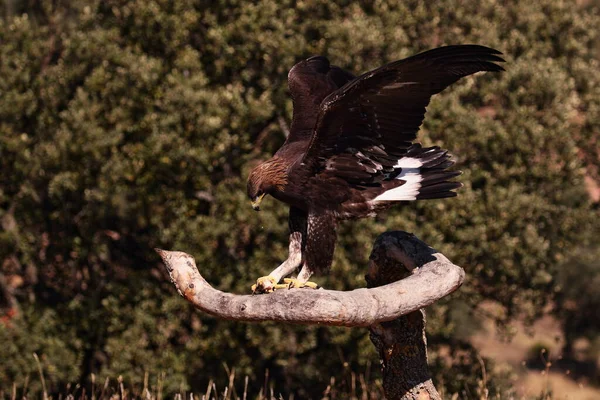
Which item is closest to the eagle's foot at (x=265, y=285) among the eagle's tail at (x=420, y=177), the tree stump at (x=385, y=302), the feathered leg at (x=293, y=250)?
the feathered leg at (x=293, y=250)

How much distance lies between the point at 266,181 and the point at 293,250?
1.85ft

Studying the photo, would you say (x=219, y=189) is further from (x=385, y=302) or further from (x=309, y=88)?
(x=385, y=302)

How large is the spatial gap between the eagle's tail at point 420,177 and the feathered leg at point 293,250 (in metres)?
0.59

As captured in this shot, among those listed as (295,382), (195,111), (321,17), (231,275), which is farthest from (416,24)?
(295,382)

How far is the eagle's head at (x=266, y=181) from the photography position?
18.7ft

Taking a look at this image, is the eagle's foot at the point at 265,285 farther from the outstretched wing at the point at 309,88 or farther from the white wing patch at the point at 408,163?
the outstretched wing at the point at 309,88

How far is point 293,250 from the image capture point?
19.4 ft

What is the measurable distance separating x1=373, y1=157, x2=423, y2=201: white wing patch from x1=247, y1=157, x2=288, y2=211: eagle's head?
701 millimetres

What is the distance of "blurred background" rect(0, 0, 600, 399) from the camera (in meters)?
13.2

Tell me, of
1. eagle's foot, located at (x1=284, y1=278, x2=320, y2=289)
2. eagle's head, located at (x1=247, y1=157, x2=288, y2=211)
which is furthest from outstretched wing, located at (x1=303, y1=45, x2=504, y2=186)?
eagle's foot, located at (x1=284, y1=278, x2=320, y2=289)

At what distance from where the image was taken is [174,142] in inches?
513

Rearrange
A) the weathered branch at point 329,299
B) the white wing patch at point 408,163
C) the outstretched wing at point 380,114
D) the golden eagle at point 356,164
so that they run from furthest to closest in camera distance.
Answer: the white wing patch at point 408,163 → the golden eagle at point 356,164 → the outstretched wing at point 380,114 → the weathered branch at point 329,299

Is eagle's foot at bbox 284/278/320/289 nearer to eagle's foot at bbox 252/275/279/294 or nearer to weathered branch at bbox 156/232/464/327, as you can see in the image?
eagle's foot at bbox 252/275/279/294

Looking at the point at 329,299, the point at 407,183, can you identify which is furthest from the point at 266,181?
the point at 329,299
